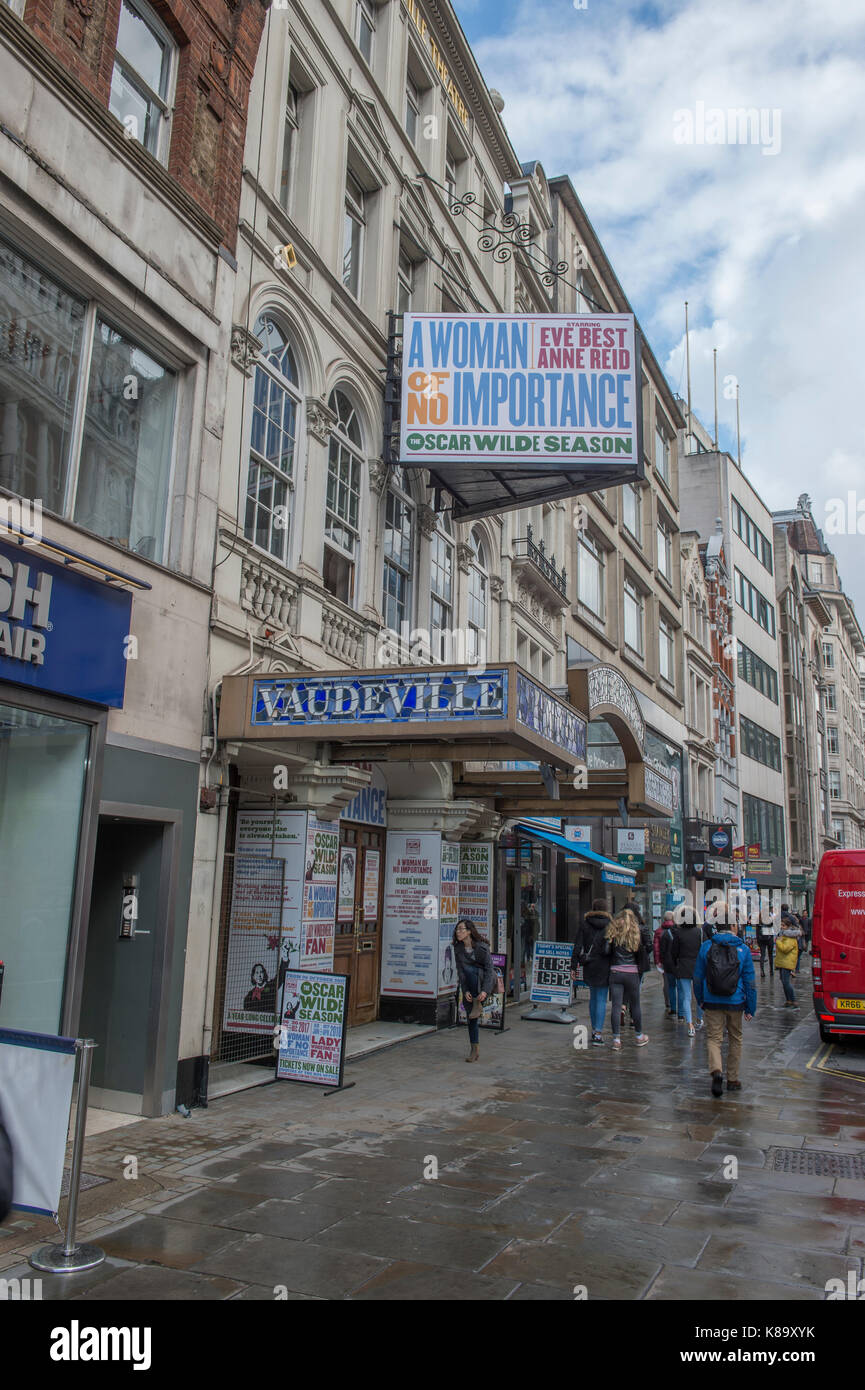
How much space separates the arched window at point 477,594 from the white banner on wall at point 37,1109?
505 inches

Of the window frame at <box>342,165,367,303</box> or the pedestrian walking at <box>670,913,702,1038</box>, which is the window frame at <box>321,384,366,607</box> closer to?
the window frame at <box>342,165,367,303</box>

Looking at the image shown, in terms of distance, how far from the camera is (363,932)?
1379 centimetres

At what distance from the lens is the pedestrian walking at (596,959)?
43.3ft

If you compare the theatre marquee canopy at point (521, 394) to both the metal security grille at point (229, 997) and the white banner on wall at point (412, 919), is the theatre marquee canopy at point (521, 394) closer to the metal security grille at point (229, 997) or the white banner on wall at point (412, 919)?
the white banner on wall at point (412, 919)

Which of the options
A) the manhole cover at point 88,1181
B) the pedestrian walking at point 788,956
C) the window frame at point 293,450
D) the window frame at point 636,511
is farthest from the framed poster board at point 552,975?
the window frame at point 636,511

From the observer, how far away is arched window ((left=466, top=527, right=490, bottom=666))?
1788cm

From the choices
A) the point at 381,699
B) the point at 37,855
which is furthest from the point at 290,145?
the point at 37,855

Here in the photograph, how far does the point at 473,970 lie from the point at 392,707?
390cm

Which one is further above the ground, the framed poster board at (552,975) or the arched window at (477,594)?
the arched window at (477,594)

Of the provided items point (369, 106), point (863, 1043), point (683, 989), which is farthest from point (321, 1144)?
point (369, 106)

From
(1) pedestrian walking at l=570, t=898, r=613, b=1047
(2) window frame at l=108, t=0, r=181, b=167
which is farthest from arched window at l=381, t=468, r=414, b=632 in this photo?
(2) window frame at l=108, t=0, r=181, b=167

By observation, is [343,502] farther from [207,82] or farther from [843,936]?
[843,936]

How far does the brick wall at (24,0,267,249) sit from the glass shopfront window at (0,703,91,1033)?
5367 mm
